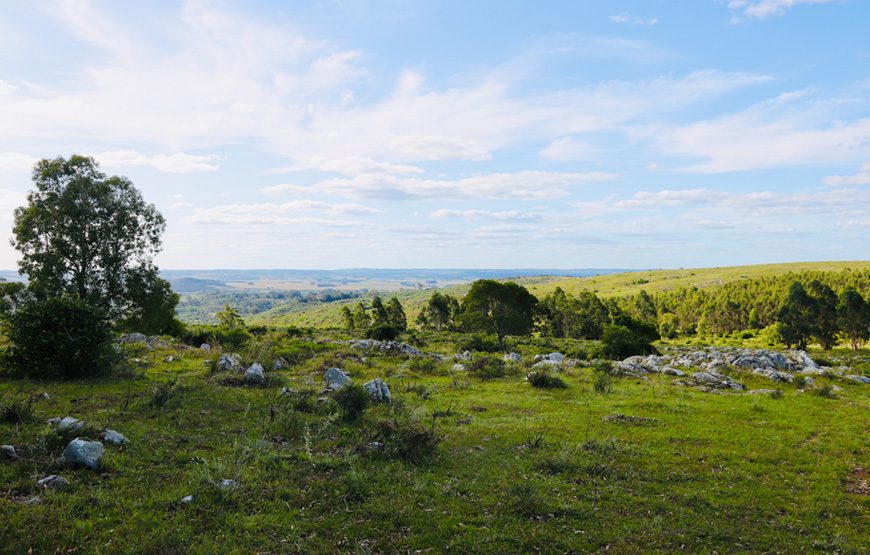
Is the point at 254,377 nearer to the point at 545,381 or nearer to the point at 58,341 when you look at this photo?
the point at 58,341

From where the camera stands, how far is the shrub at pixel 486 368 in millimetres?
27766

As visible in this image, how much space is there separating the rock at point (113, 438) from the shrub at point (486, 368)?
19.4 metres

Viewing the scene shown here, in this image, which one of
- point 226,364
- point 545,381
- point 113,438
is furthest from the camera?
point 545,381

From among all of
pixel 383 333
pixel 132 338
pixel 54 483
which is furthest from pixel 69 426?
pixel 383 333

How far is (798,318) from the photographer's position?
75.5m

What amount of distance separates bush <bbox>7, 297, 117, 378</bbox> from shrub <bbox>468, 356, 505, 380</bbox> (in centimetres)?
1855

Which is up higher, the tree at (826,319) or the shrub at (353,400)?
the shrub at (353,400)

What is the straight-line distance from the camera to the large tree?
2834cm

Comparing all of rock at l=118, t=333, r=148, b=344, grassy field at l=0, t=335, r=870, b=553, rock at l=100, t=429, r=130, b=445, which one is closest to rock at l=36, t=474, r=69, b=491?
grassy field at l=0, t=335, r=870, b=553

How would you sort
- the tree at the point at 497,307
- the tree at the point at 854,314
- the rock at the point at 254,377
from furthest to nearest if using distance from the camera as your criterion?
the tree at the point at 854,314 → the tree at the point at 497,307 → the rock at the point at 254,377

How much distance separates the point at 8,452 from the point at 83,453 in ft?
4.91

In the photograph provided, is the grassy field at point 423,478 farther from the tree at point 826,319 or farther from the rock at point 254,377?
the tree at point 826,319

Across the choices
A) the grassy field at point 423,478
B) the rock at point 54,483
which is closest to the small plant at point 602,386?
the grassy field at point 423,478

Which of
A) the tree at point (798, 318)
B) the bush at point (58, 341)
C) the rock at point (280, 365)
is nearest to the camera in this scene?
the bush at point (58, 341)
